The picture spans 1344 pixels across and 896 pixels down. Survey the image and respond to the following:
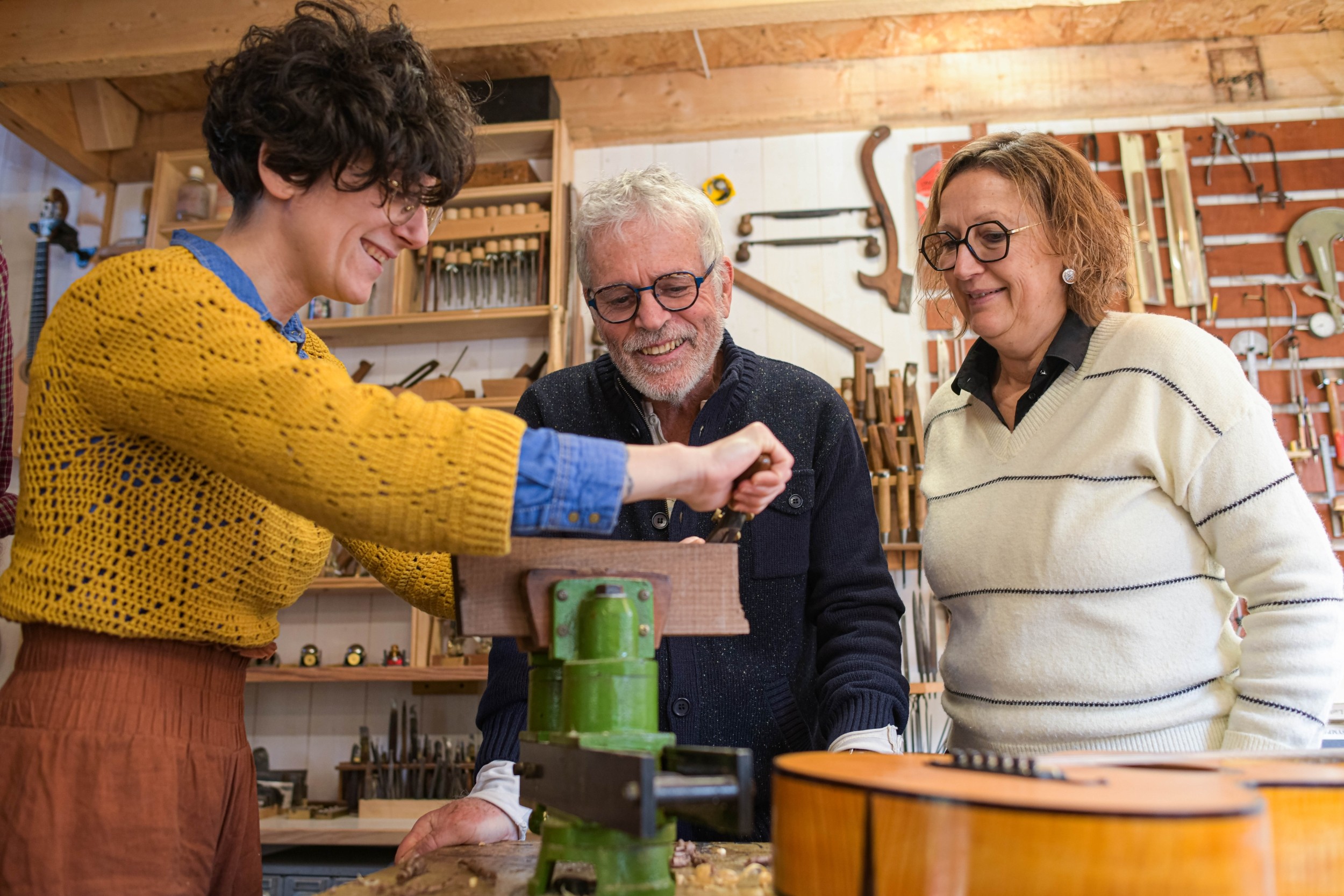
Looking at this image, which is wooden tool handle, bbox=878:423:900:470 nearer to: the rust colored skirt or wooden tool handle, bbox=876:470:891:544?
wooden tool handle, bbox=876:470:891:544

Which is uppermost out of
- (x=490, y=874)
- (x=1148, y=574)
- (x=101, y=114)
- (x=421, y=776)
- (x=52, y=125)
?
(x=101, y=114)

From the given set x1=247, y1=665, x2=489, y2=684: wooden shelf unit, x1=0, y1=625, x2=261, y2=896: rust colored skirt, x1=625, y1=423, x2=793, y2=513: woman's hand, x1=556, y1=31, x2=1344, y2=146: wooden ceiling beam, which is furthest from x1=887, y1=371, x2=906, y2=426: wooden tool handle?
x1=0, y1=625, x2=261, y2=896: rust colored skirt

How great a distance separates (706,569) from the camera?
108cm

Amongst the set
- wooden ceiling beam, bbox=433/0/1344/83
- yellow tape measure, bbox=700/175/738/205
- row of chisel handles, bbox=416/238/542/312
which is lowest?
row of chisel handles, bbox=416/238/542/312

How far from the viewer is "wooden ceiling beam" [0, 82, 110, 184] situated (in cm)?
424

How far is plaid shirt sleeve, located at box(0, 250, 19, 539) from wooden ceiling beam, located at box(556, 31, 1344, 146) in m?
2.83

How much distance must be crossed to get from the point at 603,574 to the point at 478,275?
11.6ft

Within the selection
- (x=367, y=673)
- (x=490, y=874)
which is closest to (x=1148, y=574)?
(x=490, y=874)

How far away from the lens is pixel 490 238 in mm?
4320

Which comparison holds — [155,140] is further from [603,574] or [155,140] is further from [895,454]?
[603,574]

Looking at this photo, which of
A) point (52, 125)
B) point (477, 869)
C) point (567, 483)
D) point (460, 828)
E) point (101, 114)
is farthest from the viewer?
point (101, 114)

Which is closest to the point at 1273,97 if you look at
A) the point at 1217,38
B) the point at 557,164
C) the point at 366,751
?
the point at 1217,38

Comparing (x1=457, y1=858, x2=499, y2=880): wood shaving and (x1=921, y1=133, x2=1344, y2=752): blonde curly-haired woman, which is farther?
(x1=921, y1=133, x2=1344, y2=752): blonde curly-haired woman

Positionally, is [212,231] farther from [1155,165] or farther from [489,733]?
[1155,165]
